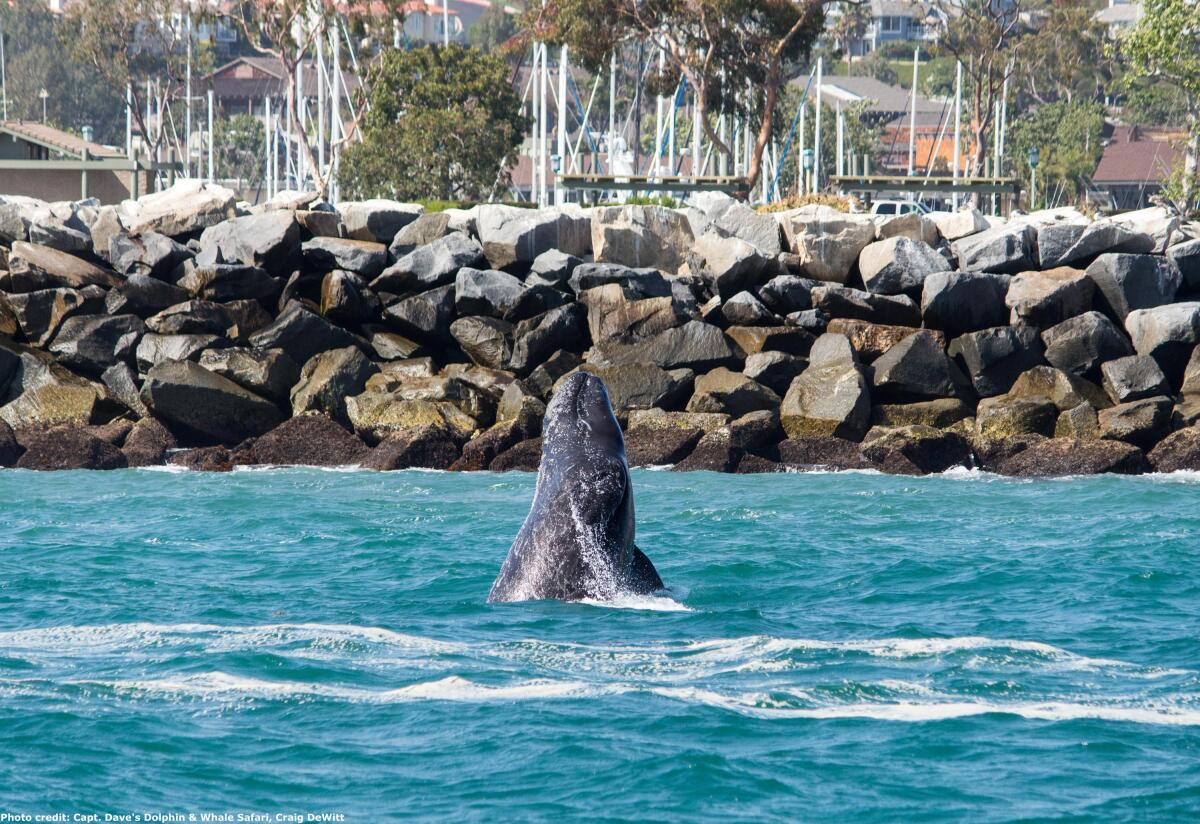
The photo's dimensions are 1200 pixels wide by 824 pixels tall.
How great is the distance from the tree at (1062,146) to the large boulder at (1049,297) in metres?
56.2

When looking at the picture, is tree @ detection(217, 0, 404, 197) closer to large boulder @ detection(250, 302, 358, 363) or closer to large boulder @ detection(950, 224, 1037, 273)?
large boulder @ detection(250, 302, 358, 363)

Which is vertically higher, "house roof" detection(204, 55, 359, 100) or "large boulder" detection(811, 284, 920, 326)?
"house roof" detection(204, 55, 359, 100)

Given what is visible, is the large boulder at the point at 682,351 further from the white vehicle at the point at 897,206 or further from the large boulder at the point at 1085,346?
the white vehicle at the point at 897,206

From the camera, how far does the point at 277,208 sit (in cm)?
2878

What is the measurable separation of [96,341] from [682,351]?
387 inches

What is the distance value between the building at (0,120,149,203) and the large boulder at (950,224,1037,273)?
24354mm

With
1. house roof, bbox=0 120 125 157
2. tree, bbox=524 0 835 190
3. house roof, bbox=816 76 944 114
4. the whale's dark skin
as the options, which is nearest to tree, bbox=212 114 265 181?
house roof, bbox=816 76 944 114

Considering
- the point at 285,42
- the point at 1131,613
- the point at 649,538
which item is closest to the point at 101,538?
the point at 649,538

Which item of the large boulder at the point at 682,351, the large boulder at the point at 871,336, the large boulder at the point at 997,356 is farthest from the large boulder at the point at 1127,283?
the large boulder at the point at 682,351

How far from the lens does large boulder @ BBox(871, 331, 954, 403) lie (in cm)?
2438

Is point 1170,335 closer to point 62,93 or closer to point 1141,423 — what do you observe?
point 1141,423

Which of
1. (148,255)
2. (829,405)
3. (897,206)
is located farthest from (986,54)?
(148,255)

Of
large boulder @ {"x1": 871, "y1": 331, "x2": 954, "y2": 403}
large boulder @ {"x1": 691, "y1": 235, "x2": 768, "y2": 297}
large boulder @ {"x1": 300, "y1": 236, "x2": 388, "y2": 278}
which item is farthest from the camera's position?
large boulder @ {"x1": 300, "y1": 236, "x2": 388, "y2": 278}

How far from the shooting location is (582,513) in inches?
Result: 432
